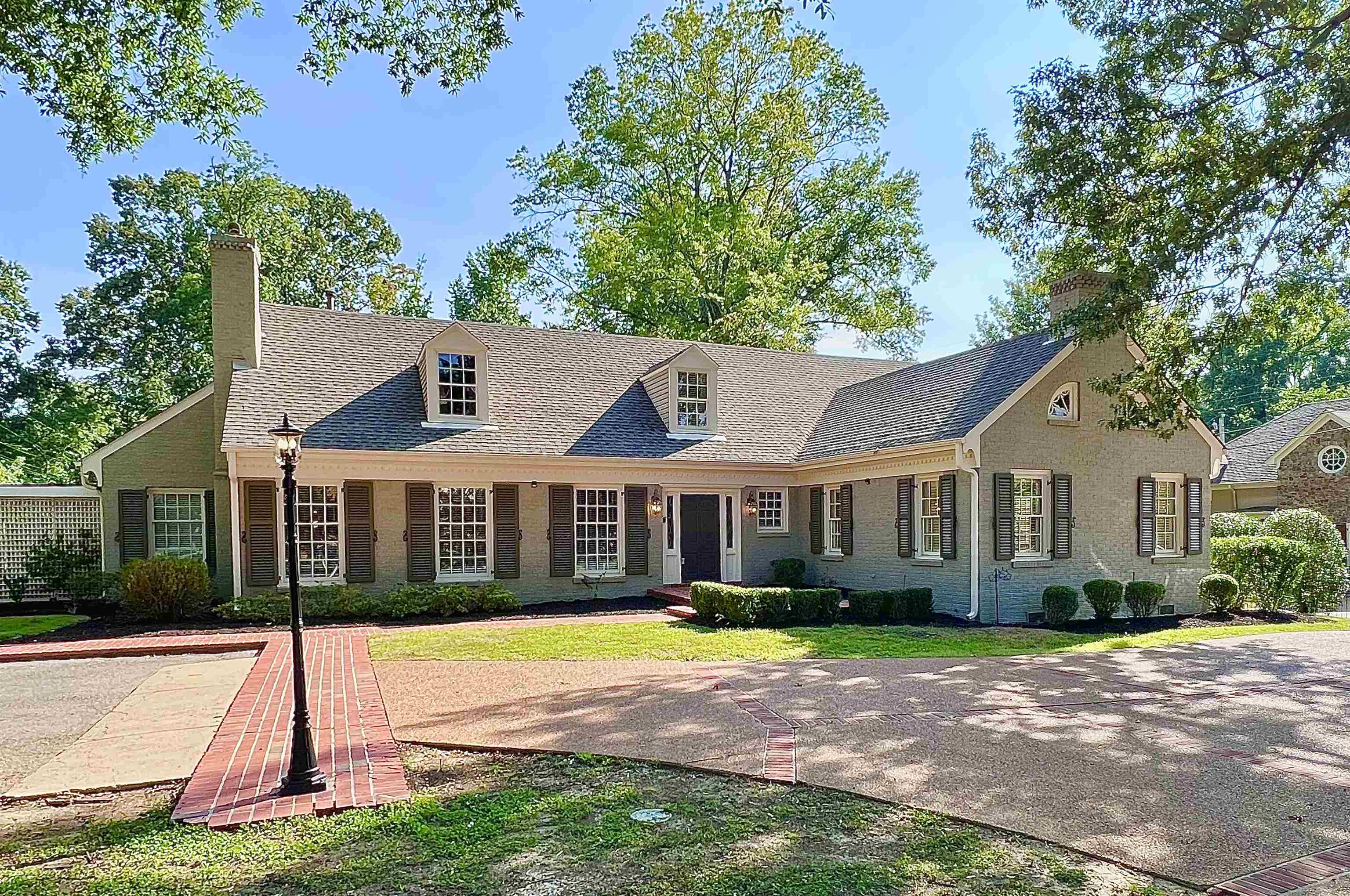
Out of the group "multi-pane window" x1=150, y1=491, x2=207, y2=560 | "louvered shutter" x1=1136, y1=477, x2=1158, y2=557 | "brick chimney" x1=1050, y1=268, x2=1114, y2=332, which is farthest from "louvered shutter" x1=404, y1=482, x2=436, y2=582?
"louvered shutter" x1=1136, y1=477, x2=1158, y2=557

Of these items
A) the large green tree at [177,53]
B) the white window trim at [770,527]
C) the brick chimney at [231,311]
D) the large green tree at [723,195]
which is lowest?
the white window trim at [770,527]

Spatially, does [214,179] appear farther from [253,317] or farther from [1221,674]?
[1221,674]

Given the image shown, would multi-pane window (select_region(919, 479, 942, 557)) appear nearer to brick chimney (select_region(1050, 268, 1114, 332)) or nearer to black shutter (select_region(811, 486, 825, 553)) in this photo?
black shutter (select_region(811, 486, 825, 553))

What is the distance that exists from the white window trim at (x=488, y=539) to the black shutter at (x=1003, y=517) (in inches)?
365

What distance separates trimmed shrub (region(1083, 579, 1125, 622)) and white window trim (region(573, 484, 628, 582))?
873 centimetres

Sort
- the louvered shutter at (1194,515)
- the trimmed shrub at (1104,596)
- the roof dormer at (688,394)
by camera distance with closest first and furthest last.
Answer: the trimmed shrub at (1104,596) < the louvered shutter at (1194,515) < the roof dormer at (688,394)

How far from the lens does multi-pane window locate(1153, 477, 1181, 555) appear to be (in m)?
16.3

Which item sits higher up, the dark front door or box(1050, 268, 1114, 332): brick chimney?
box(1050, 268, 1114, 332): brick chimney

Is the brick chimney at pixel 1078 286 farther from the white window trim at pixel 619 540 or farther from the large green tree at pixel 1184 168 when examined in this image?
the white window trim at pixel 619 540

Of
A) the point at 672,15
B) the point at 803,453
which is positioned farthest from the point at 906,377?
the point at 672,15

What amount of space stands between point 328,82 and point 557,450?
8.46 m

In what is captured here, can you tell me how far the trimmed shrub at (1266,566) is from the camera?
57.6ft

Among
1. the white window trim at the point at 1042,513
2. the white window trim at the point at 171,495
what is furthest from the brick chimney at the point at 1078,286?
the white window trim at the point at 171,495

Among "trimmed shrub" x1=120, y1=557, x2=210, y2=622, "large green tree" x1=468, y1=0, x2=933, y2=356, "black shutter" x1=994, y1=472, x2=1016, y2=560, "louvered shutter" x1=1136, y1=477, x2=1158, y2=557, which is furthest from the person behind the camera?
"large green tree" x1=468, y1=0, x2=933, y2=356
